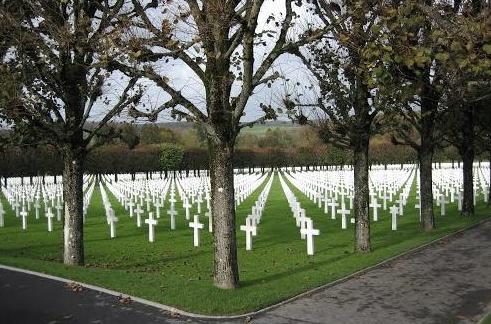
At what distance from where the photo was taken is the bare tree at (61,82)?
38.8 feet

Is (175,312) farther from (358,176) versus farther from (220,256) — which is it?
(358,176)

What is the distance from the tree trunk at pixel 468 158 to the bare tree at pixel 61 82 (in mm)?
14160

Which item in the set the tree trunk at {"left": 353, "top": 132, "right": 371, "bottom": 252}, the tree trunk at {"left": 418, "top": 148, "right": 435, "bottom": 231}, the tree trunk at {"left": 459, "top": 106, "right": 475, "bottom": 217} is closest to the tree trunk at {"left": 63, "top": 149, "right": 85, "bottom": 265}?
the tree trunk at {"left": 353, "top": 132, "right": 371, "bottom": 252}

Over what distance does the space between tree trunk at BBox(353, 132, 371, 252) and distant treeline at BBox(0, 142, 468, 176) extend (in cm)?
4697

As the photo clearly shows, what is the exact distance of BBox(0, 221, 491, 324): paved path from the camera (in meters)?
8.20

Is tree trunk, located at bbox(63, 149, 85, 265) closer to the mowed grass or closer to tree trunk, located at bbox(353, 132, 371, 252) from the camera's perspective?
the mowed grass

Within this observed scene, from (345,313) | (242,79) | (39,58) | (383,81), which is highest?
(39,58)

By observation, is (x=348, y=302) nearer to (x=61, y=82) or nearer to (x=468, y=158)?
(x=61, y=82)

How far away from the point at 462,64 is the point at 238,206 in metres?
24.6

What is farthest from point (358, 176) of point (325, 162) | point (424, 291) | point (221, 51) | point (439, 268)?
point (325, 162)

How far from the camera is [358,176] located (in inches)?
563

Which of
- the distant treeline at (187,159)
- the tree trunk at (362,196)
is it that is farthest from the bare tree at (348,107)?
the distant treeline at (187,159)

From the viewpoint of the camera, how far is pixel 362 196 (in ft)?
46.4

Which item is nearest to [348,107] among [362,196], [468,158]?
[362,196]
